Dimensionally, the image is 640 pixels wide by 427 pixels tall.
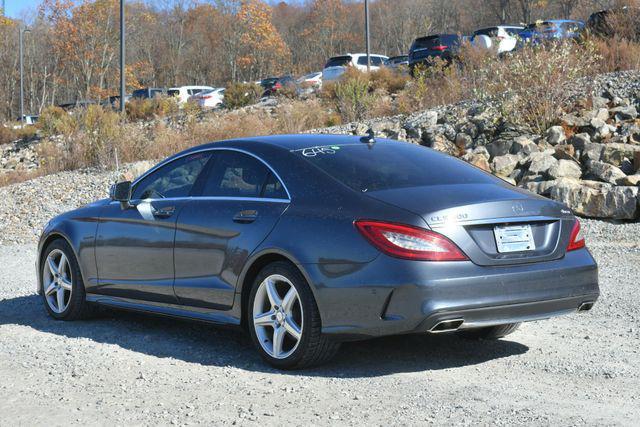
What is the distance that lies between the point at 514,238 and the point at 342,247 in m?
0.98

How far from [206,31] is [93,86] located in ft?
63.0

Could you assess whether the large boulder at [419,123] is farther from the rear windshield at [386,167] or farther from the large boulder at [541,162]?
the rear windshield at [386,167]

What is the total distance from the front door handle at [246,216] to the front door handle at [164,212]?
2.41 ft

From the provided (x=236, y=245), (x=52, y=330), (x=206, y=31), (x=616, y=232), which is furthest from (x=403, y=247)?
(x=206, y=31)

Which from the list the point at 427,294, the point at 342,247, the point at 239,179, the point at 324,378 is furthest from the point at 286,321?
the point at 239,179

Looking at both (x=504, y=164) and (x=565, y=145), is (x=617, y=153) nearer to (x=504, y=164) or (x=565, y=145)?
(x=565, y=145)

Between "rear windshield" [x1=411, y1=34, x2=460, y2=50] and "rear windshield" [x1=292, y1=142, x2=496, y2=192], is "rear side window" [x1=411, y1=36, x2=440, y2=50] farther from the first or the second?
"rear windshield" [x1=292, y1=142, x2=496, y2=192]

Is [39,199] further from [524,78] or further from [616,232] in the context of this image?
[616,232]

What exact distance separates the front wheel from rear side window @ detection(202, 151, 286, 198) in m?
0.56

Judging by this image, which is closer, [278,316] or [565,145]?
[278,316]

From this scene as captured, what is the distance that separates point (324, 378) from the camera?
5559mm

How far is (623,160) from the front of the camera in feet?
46.7

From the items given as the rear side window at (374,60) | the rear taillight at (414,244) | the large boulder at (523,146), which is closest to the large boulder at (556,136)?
the large boulder at (523,146)

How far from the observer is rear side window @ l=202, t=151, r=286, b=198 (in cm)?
611
